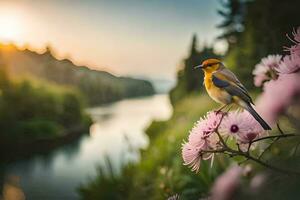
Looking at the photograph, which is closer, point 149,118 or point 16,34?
point 16,34

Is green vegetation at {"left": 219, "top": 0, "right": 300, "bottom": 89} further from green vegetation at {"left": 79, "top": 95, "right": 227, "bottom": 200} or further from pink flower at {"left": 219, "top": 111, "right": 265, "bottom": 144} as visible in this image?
pink flower at {"left": 219, "top": 111, "right": 265, "bottom": 144}

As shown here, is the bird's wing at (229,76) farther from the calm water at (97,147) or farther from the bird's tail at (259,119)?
the calm water at (97,147)

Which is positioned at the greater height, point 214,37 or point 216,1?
point 216,1

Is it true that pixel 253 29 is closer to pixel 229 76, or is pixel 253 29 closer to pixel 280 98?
pixel 229 76

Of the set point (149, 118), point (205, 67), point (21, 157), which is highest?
point (205, 67)

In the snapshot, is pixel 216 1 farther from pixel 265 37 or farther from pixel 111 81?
pixel 111 81

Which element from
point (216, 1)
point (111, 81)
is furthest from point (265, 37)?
point (111, 81)

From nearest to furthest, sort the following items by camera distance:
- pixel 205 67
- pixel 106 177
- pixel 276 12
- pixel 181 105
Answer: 1. pixel 205 67
2. pixel 276 12
3. pixel 106 177
4. pixel 181 105
